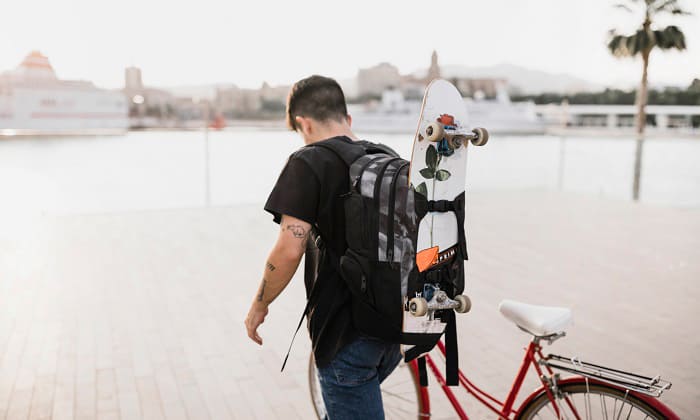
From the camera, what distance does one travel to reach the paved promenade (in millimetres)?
2693

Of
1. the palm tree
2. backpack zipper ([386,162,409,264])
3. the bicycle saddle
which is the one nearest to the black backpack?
backpack zipper ([386,162,409,264])

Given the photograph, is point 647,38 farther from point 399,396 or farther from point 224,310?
point 399,396

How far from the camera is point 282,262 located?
1.46 m

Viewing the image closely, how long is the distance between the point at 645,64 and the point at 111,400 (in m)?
24.2

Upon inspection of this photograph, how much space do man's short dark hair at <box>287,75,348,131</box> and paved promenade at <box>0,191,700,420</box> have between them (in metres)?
1.49

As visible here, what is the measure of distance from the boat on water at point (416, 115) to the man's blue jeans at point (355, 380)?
5.30 meters

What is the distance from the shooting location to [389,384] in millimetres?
2324

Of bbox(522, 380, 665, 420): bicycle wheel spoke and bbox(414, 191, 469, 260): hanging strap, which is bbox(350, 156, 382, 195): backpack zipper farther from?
bbox(522, 380, 665, 420): bicycle wheel spoke

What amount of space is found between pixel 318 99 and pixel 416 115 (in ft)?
35.6

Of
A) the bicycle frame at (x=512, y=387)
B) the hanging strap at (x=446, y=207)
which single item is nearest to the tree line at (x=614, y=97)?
the bicycle frame at (x=512, y=387)

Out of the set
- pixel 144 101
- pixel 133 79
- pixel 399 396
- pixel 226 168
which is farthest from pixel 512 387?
pixel 133 79

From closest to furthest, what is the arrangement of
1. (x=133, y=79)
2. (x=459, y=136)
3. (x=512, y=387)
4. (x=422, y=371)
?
(x=459, y=136)
(x=422, y=371)
(x=512, y=387)
(x=133, y=79)

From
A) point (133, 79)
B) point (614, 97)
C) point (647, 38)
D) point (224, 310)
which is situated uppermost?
point (647, 38)

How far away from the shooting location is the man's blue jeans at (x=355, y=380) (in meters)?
1.46
